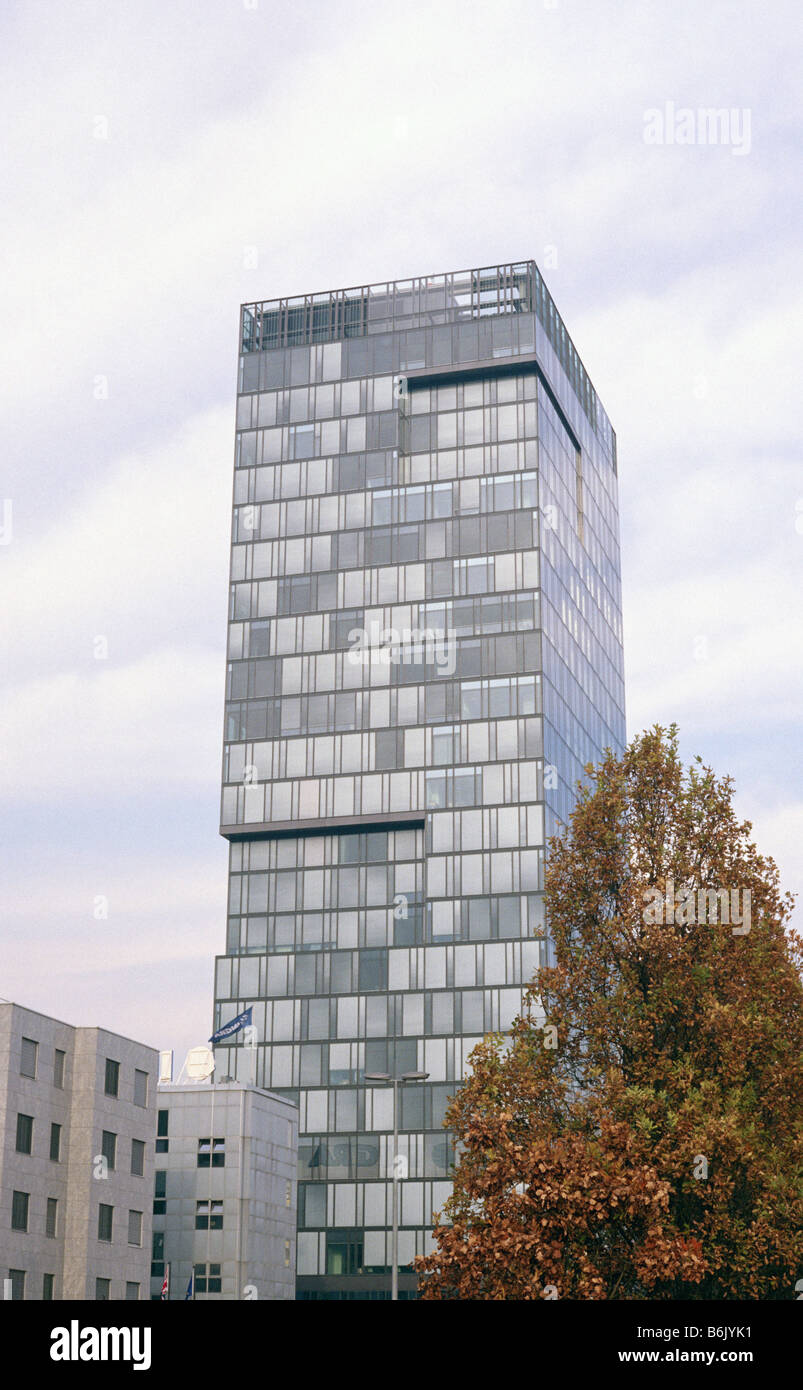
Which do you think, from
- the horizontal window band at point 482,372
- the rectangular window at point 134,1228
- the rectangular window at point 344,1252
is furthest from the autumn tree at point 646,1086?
the horizontal window band at point 482,372

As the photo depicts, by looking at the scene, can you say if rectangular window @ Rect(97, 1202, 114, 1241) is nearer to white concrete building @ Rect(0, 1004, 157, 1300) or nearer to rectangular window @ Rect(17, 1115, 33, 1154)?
white concrete building @ Rect(0, 1004, 157, 1300)

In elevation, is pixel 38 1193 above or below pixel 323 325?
below

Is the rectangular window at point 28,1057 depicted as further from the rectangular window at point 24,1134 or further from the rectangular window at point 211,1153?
the rectangular window at point 211,1153

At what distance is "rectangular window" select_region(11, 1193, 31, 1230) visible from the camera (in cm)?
6191

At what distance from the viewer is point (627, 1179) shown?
28172 millimetres

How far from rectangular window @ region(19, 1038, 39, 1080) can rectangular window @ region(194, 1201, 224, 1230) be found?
26.5 meters

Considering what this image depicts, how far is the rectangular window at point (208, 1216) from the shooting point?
85.9 meters

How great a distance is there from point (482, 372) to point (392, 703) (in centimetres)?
2872

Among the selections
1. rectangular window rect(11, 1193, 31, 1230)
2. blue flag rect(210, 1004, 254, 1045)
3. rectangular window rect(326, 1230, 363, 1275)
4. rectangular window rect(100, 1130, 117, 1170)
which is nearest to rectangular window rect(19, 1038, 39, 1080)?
rectangular window rect(11, 1193, 31, 1230)

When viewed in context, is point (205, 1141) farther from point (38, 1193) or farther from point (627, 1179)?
point (627, 1179)

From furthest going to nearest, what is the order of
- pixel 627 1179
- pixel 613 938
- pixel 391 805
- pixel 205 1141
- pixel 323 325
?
pixel 323 325, pixel 391 805, pixel 205 1141, pixel 613 938, pixel 627 1179

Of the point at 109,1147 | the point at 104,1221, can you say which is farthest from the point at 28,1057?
the point at 104,1221
